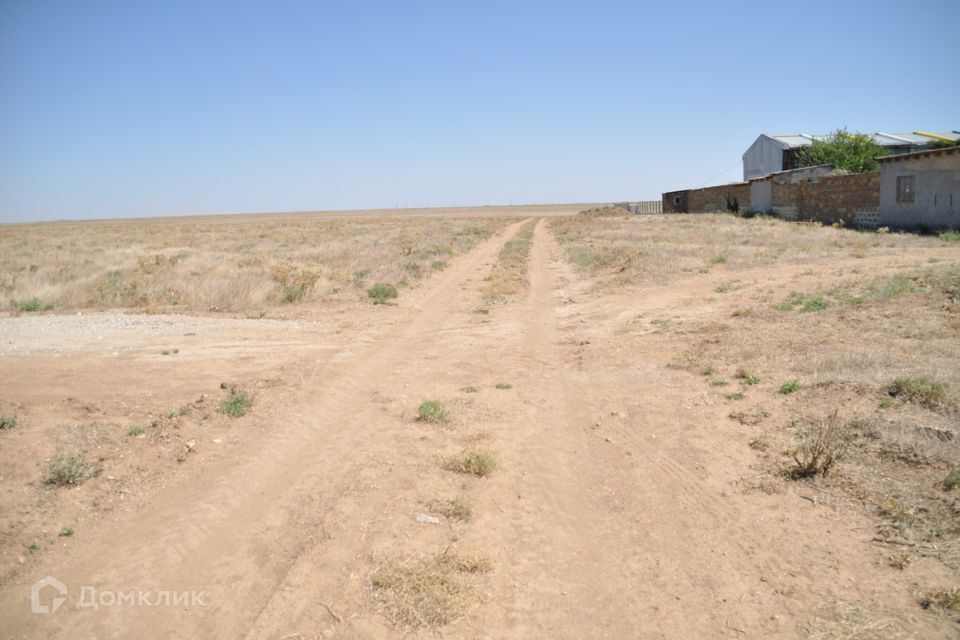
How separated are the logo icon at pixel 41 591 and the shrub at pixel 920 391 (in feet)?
24.8

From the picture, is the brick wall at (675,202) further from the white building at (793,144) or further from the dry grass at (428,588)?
the dry grass at (428,588)

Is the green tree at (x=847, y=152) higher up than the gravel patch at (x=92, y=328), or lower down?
higher up

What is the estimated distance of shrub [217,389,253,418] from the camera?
23.4 feet

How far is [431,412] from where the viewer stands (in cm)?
689

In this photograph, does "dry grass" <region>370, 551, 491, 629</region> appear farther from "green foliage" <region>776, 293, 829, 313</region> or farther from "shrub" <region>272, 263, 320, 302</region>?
"shrub" <region>272, 263, 320, 302</region>

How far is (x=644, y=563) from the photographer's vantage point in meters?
4.16

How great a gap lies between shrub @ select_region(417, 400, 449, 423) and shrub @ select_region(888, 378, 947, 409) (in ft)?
15.9

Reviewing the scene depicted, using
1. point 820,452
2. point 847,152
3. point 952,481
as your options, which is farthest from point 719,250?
point 847,152

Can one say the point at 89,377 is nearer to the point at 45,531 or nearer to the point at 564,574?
the point at 45,531

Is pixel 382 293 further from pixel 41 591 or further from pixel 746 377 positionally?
pixel 41 591

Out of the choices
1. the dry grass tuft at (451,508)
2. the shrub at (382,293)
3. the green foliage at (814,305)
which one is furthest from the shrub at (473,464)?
the shrub at (382,293)

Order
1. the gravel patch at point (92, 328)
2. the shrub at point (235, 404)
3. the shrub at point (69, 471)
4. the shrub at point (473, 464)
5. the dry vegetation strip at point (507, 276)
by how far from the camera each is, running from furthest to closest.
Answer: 1. the dry vegetation strip at point (507, 276)
2. the gravel patch at point (92, 328)
3. the shrub at point (235, 404)
4. the shrub at point (473, 464)
5. the shrub at point (69, 471)

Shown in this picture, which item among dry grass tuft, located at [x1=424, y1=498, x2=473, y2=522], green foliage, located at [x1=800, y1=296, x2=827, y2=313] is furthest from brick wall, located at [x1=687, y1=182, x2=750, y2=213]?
dry grass tuft, located at [x1=424, y1=498, x2=473, y2=522]

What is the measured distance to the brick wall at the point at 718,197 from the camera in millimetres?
41612
